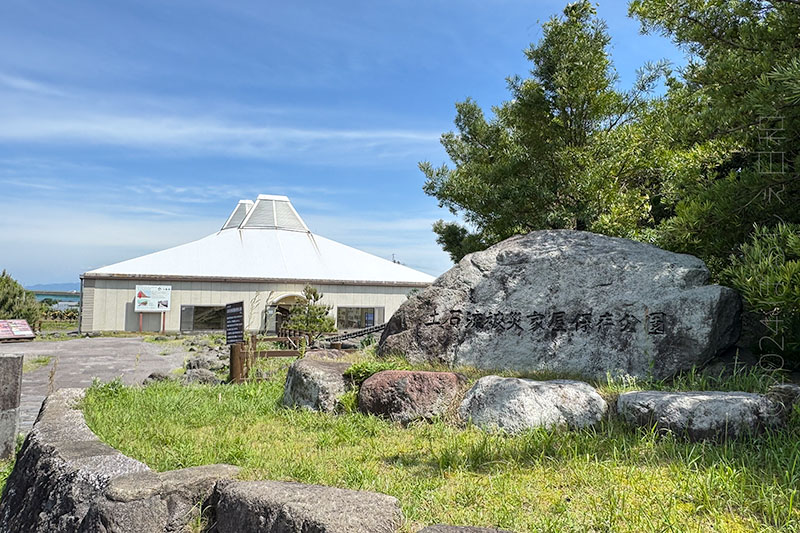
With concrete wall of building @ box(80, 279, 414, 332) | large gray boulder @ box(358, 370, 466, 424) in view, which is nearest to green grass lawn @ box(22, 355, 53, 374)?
concrete wall of building @ box(80, 279, 414, 332)

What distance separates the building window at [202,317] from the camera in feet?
92.6

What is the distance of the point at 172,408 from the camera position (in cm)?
634

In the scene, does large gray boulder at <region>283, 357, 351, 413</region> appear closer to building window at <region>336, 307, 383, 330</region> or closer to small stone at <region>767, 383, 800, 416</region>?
small stone at <region>767, 383, 800, 416</region>

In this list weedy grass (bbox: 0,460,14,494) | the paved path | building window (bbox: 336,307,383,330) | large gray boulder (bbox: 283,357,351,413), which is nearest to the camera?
weedy grass (bbox: 0,460,14,494)

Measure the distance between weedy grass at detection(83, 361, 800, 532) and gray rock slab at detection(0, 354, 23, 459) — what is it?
4.88ft

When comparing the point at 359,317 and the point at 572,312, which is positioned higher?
the point at 572,312

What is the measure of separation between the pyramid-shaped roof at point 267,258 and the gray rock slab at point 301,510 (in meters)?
25.7

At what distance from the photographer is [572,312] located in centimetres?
657

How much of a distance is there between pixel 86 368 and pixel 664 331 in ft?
A: 45.2

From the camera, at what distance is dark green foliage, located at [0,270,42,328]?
26.6m

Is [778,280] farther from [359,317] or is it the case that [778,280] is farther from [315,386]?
[359,317]

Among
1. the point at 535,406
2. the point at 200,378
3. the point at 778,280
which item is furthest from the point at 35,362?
the point at 778,280

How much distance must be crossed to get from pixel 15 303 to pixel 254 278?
11.1 metres

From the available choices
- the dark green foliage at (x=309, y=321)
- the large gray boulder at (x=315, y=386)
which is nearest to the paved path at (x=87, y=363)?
the dark green foliage at (x=309, y=321)
